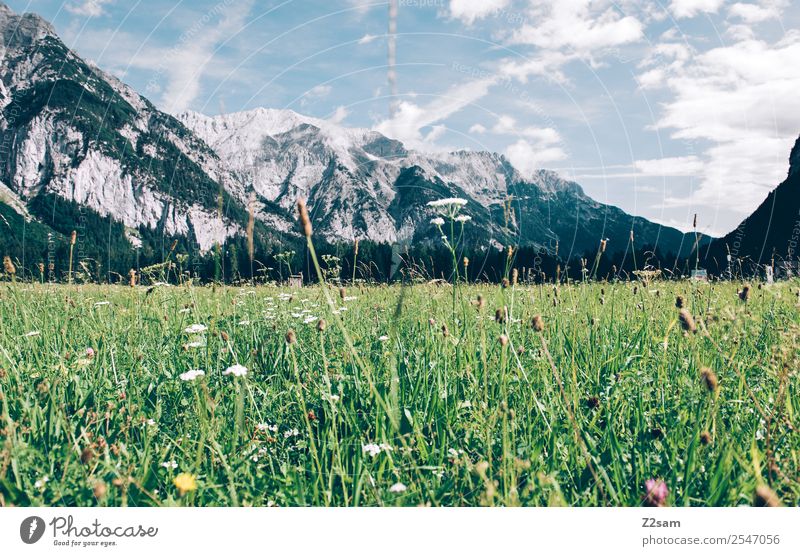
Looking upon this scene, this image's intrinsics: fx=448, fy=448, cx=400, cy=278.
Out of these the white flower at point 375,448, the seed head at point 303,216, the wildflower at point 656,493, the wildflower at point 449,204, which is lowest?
the wildflower at point 656,493

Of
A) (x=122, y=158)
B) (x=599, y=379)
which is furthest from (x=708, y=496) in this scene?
(x=122, y=158)

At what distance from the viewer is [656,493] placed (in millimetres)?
1449

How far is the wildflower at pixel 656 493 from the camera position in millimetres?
1443

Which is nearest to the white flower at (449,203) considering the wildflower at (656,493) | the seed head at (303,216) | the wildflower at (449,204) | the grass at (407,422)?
the wildflower at (449,204)

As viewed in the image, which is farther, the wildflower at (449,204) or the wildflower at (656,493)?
the wildflower at (449,204)

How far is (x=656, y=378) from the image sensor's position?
2371 mm

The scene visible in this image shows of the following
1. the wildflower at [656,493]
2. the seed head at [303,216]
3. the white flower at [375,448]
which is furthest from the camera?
the white flower at [375,448]

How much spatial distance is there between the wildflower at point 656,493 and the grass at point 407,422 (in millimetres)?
71

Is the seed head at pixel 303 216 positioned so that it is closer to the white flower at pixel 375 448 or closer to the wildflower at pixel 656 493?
the white flower at pixel 375 448

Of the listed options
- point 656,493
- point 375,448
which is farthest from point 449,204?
point 656,493

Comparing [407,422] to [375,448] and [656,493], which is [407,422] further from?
[656,493]

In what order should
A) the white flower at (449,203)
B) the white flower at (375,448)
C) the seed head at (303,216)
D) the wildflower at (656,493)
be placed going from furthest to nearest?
1. the white flower at (449,203)
2. the white flower at (375,448)
3. the wildflower at (656,493)
4. the seed head at (303,216)

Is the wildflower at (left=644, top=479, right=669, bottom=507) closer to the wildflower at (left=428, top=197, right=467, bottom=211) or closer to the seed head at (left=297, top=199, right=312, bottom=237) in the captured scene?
the seed head at (left=297, top=199, right=312, bottom=237)
